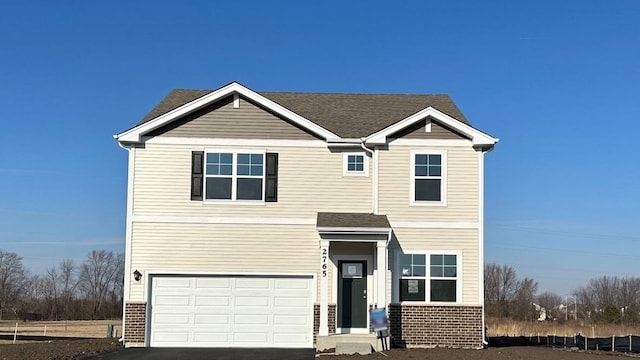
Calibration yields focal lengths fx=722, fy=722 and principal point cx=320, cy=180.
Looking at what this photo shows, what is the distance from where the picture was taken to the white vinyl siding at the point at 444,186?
1961 cm

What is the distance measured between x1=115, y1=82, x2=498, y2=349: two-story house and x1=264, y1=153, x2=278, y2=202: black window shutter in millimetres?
28

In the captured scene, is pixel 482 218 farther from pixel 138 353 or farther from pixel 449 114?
pixel 138 353

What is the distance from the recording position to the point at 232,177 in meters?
19.8

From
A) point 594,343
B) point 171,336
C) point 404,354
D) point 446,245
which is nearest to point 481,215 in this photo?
point 446,245

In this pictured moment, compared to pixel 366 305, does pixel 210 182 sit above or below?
above


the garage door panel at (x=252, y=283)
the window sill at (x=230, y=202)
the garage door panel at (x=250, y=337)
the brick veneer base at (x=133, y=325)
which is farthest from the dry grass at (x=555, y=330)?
the brick veneer base at (x=133, y=325)

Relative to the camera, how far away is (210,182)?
19.7 metres

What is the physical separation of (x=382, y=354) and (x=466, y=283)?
3545mm

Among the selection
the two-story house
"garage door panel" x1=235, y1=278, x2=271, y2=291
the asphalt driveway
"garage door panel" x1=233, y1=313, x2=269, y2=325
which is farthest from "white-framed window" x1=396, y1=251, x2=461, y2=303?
"garage door panel" x1=233, y1=313, x2=269, y2=325

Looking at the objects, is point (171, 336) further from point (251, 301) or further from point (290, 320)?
point (290, 320)

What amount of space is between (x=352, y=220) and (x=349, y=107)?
4884mm

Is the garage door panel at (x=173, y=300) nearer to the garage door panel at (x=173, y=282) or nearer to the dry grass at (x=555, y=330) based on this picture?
the garage door panel at (x=173, y=282)

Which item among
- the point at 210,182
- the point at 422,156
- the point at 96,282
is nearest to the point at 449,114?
the point at 422,156

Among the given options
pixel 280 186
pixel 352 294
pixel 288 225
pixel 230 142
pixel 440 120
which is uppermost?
pixel 440 120
